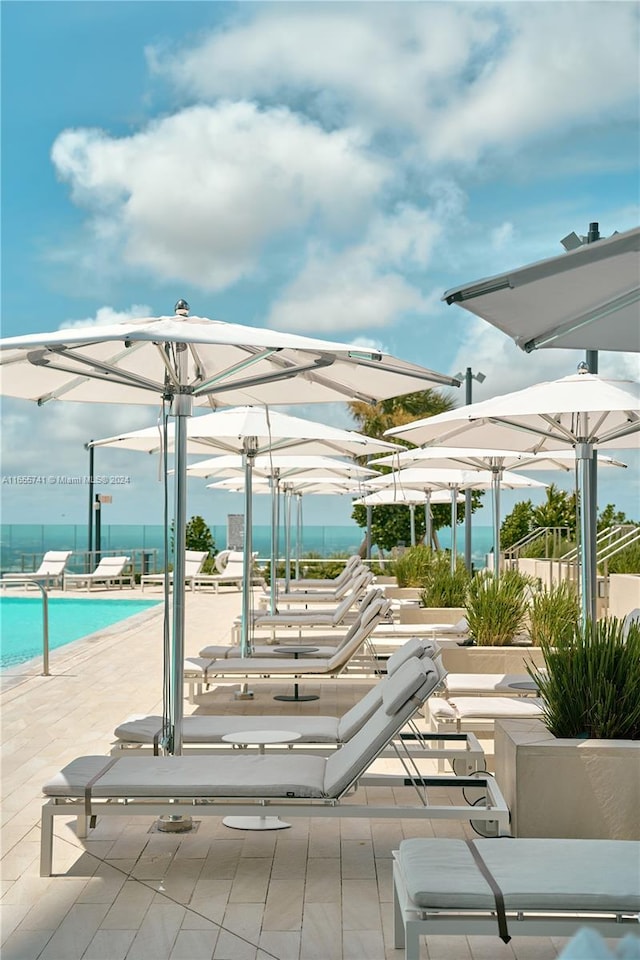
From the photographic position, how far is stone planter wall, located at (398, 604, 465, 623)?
1195cm

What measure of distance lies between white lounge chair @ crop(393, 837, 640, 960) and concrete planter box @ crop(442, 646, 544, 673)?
5.11 m

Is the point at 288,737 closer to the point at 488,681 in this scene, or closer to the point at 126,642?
the point at 488,681

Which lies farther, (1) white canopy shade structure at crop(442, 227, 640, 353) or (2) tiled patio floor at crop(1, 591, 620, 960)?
(2) tiled patio floor at crop(1, 591, 620, 960)

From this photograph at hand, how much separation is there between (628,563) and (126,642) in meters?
6.73

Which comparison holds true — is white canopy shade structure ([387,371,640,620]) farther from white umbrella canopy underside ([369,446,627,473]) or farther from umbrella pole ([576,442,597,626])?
white umbrella canopy underside ([369,446,627,473])

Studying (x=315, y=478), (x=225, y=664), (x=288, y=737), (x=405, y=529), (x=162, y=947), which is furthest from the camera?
(x=405, y=529)

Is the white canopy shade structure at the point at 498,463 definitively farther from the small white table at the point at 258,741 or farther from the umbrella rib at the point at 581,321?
the umbrella rib at the point at 581,321

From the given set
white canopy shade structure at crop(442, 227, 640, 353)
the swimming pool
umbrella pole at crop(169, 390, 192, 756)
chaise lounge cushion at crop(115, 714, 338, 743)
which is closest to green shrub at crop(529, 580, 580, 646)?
chaise lounge cushion at crop(115, 714, 338, 743)

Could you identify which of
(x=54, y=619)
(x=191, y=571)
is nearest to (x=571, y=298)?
(x=54, y=619)

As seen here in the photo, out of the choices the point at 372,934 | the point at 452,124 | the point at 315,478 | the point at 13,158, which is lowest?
the point at 372,934

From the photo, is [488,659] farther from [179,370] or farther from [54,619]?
[54,619]

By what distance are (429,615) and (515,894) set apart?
8845mm

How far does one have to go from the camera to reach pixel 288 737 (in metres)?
5.50

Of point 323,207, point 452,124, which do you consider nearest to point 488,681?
point 452,124
